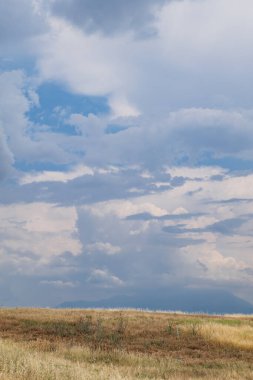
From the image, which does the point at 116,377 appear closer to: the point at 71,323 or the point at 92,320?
the point at 71,323

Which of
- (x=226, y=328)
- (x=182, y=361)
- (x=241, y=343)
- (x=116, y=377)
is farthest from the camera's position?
(x=226, y=328)

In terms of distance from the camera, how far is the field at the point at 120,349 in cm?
1892

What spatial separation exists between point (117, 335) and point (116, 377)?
16.4 meters

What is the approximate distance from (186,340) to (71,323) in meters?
9.05

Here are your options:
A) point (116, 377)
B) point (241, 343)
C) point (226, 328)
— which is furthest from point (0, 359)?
point (226, 328)

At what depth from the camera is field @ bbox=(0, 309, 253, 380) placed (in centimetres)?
1892

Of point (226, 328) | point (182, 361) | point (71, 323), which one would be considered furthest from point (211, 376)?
point (71, 323)

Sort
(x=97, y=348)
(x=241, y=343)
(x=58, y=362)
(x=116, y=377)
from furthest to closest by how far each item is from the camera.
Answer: (x=241, y=343) → (x=97, y=348) → (x=58, y=362) → (x=116, y=377)

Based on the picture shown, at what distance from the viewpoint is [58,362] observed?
2038 cm

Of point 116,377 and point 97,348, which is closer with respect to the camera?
point 116,377

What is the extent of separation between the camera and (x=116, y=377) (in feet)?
59.1

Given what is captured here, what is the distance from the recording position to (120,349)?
96.6 feet

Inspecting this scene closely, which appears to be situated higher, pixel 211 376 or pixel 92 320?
pixel 92 320

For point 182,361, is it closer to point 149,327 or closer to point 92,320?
point 149,327
